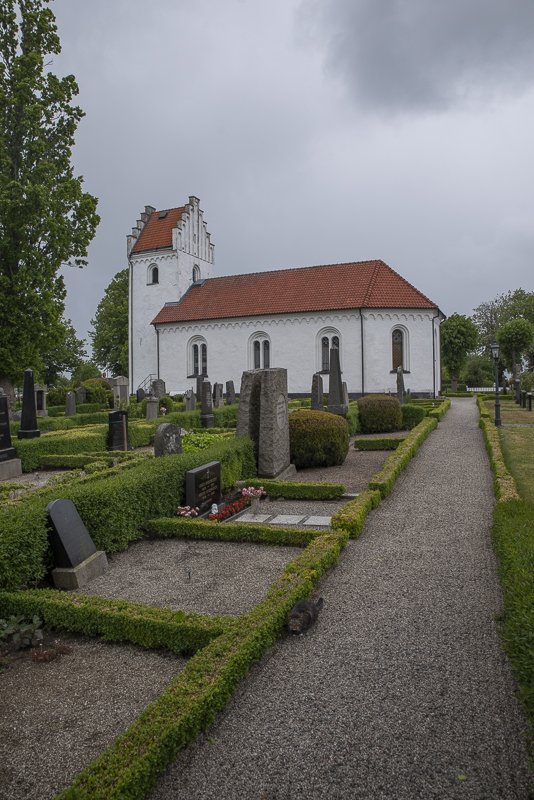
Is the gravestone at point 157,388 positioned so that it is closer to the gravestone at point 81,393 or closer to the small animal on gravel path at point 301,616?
the gravestone at point 81,393

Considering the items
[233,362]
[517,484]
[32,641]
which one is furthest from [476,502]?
[233,362]

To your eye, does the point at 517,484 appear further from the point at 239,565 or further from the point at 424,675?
the point at 424,675

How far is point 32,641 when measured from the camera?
390 cm

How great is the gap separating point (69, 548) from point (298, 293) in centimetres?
2527

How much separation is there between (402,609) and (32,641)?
118 inches

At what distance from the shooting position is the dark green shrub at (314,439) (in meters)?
10.4

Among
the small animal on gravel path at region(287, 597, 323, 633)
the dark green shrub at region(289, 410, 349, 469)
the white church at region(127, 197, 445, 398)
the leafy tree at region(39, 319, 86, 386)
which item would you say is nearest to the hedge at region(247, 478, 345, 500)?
the dark green shrub at region(289, 410, 349, 469)

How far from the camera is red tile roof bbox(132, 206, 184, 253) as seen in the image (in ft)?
107

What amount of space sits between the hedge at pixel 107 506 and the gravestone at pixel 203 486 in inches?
5.4

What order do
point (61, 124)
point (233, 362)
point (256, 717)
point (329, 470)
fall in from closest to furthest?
point (256, 717), point (329, 470), point (61, 124), point (233, 362)

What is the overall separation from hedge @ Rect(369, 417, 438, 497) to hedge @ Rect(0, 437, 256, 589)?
96.9 inches

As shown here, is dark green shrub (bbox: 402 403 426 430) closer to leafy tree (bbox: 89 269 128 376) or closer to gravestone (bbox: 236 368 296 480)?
gravestone (bbox: 236 368 296 480)

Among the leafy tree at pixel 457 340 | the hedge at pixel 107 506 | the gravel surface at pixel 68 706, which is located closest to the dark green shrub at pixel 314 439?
the hedge at pixel 107 506

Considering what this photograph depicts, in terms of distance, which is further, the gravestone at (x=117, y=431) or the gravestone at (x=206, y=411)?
the gravestone at (x=206, y=411)
